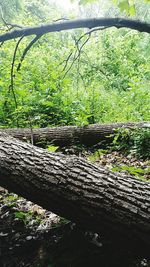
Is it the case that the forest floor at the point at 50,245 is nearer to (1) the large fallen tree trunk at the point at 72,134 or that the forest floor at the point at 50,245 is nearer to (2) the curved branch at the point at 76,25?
(2) the curved branch at the point at 76,25

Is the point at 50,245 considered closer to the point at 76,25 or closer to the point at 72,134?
the point at 76,25

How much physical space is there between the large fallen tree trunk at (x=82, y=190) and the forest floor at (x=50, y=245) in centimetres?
22

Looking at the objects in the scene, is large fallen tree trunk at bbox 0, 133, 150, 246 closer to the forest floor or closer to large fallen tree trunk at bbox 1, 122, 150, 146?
the forest floor

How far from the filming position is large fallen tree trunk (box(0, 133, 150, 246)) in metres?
2.27

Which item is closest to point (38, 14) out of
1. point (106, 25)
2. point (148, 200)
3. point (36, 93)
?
point (36, 93)

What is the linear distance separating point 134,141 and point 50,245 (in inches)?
123

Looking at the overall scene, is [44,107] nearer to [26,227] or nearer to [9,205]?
[9,205]

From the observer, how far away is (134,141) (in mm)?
5469

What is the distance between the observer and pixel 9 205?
3619 mm

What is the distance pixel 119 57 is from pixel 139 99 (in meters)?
7.22

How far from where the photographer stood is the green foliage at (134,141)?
5201 mm

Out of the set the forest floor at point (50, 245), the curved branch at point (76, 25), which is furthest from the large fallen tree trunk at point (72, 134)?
the curved branch at point (76, 25)

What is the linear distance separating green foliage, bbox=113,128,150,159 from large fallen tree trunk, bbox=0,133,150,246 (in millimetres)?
2586

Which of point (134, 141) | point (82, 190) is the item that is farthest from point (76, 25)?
point (134, 141)
